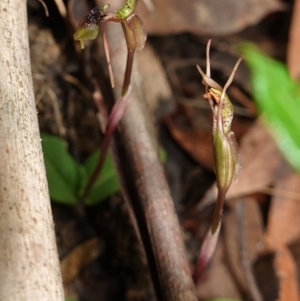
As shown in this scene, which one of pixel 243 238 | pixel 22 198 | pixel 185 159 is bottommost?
pixel 243 238

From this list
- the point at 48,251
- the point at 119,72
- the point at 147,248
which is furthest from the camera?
the point at 119,72

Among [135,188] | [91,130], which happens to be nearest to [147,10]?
[91,130]

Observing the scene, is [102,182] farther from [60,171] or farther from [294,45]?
[294,45]

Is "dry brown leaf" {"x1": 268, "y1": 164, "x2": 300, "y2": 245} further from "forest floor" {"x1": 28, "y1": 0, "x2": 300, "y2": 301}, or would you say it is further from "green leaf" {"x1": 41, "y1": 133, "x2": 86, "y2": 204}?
"green leaf" {"x1": 41, "y1": 133, "x2": 86, "y2": 204}

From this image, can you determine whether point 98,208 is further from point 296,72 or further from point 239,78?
point 296,72

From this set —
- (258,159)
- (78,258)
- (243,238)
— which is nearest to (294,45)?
(258,159)
